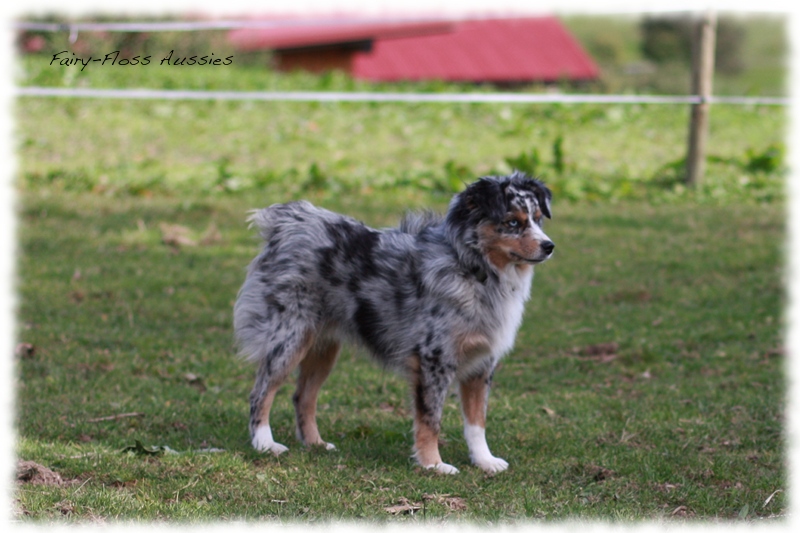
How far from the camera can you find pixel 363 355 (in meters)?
6.20

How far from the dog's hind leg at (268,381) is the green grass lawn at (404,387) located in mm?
156

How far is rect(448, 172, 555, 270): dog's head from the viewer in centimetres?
548

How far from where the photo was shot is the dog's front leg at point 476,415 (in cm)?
572

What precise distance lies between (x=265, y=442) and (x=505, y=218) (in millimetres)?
1954

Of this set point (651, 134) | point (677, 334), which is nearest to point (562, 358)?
point (677, 334)

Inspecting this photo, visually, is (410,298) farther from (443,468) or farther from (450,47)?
(450,47)

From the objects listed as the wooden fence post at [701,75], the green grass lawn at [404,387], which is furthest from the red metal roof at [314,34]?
the wooden fence post at [701,75]

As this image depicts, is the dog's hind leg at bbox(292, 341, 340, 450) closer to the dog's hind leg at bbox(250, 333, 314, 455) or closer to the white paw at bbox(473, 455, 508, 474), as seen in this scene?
the dog's hind leg at bbox(250, 333, 314, 455)

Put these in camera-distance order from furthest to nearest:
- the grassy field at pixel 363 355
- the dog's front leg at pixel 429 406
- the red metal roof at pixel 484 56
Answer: the red metal roof at pixel 484 56
the dog's front leg at pixel 429 406
the grassy field at pixel 363 355

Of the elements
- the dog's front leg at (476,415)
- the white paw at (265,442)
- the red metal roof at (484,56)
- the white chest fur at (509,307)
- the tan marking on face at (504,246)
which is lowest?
the white paw at (265,442)

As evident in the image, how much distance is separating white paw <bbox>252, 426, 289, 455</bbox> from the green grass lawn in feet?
0.36

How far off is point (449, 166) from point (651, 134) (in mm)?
4880

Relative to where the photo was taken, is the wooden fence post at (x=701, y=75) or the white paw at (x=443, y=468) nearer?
the white paw at (x=443, y=468)

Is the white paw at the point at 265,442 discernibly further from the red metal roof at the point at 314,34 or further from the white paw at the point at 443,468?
the red metal roof at the point at 314,34
